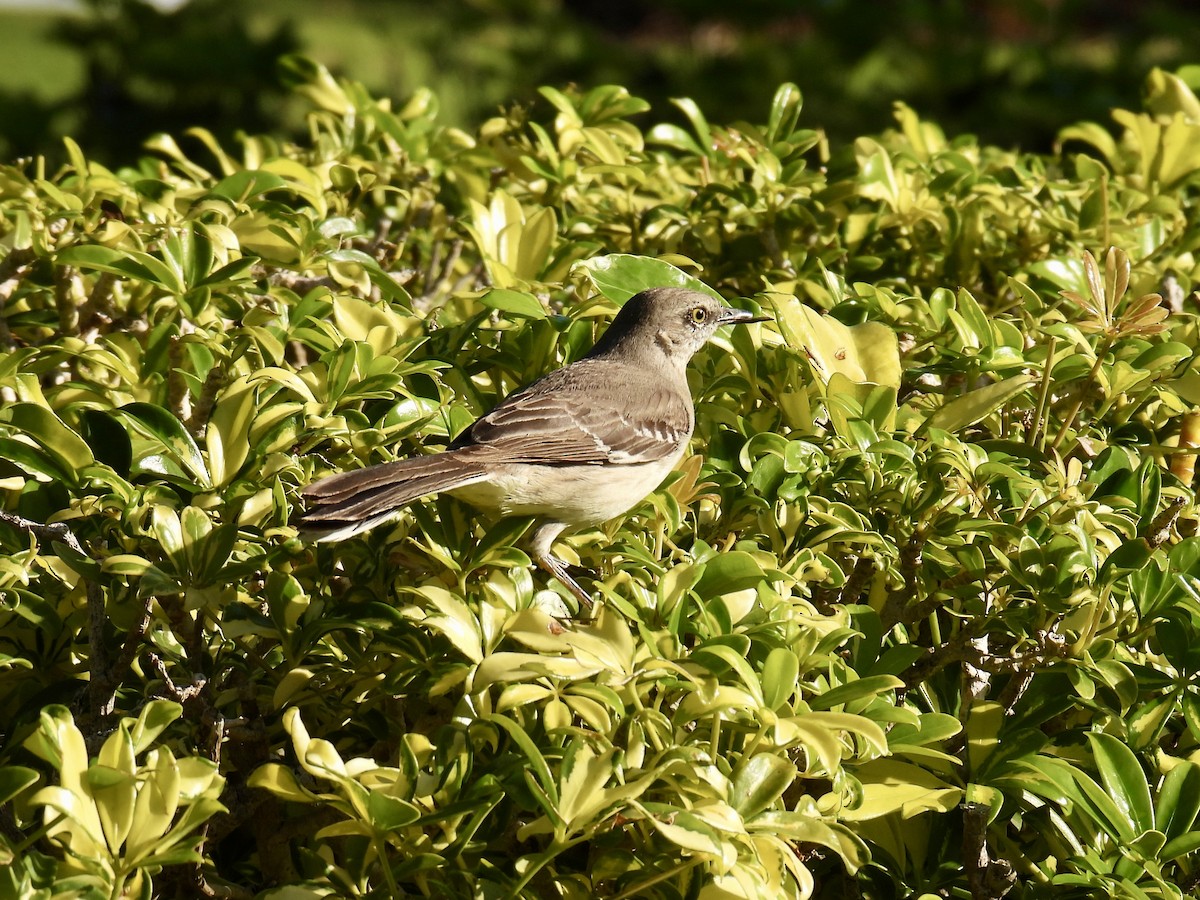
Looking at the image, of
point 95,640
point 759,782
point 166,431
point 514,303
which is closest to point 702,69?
point 514,303

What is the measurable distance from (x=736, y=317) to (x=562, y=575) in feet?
3.09

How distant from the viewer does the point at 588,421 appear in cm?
391

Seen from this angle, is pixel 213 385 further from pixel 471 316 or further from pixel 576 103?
pixel 576 103

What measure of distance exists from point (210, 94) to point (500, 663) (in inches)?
337

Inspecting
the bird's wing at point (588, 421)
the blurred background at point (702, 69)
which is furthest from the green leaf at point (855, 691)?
the blurred background at point (702, 69)

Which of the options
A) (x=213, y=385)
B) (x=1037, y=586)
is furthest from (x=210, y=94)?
(x=1037, y=586)

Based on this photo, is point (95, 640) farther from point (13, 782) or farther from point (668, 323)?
point (668, 323)

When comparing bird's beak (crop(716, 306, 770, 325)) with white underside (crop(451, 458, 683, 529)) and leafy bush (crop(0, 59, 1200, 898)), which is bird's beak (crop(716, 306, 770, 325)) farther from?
white underside (crop(451, 458, 683, 529))

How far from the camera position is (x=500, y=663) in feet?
7.78

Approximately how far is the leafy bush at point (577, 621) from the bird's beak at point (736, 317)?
0.13 metres

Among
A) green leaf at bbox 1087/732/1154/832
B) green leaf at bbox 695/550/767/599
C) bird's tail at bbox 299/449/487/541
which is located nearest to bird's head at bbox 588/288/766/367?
bird's tail at bbox 299/449/487/541

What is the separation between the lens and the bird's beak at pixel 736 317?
3.56 m

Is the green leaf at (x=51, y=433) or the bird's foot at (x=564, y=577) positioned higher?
the green leaf at (x=51, y=433)

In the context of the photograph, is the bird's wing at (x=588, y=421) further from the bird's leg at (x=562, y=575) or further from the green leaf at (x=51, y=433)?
the green leaf at (x=51, y=433)
